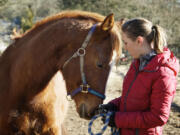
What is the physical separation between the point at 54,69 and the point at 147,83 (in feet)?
2.90

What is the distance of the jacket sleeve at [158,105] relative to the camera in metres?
1.40

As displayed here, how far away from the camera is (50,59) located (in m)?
1.87

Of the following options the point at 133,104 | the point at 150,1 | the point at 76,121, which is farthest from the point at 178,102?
the point at 150,1

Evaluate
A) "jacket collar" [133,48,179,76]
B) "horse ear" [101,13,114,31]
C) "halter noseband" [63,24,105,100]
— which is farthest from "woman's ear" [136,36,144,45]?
"halter noseband" [63,24,105,100]

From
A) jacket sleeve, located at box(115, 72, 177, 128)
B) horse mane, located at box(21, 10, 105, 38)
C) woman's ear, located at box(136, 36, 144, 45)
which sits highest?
horse mane, located at box(21, 10, 105, 38)

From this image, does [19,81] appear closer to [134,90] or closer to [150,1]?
[134,90]

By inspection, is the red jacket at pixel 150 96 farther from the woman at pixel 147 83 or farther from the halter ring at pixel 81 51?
the halter ring at pixel 81 51

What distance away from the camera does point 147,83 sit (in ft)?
4.92

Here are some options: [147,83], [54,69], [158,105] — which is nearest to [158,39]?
[147,83]

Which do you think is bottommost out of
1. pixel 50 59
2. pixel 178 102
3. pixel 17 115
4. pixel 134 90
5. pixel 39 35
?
pixel 178 102

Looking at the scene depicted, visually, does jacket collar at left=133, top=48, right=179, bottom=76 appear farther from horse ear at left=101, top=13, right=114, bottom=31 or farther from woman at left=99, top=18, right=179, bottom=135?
horse ear at left=101, top=13, right=114, bottom=31

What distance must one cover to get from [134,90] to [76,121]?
3.17m

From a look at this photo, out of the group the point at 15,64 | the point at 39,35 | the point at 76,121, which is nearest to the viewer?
the point at 39,35

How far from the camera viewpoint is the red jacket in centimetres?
141
